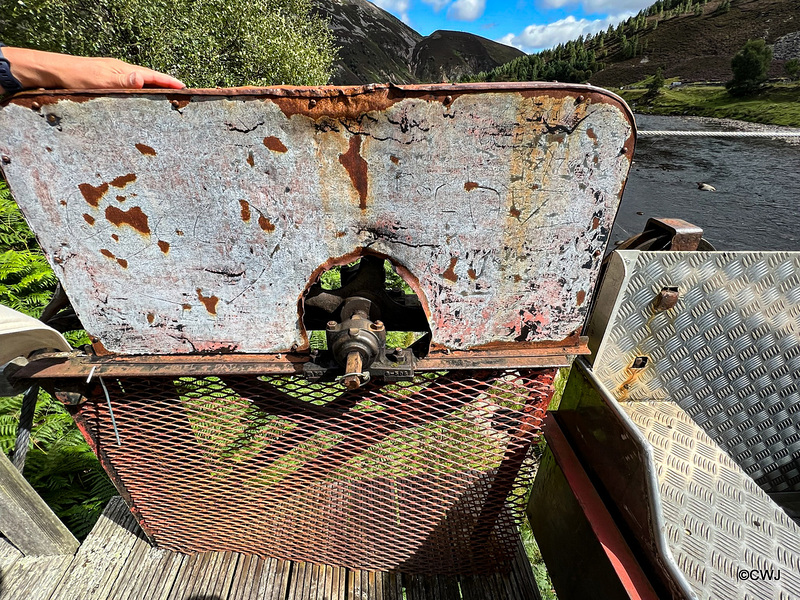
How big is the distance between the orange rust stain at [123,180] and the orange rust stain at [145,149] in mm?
79

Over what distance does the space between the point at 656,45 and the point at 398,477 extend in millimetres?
107886

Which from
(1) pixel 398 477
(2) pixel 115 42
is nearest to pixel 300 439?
(1) pixel 398 477

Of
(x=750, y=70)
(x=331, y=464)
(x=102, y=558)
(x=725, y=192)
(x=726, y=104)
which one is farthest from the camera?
(x=750, y=70)

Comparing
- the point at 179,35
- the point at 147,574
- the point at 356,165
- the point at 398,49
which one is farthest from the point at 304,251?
the point at 398,49

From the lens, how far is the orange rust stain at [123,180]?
118cm

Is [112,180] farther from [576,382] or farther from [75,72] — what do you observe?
[576,382]

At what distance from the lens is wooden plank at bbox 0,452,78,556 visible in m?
1.98

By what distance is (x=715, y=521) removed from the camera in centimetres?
173

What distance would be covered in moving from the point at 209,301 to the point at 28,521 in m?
1.83

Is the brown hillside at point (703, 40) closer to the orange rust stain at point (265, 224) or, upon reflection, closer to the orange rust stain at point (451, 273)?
the orange rust stain at point (451, 273)

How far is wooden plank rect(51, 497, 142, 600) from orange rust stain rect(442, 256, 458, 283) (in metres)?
2.38

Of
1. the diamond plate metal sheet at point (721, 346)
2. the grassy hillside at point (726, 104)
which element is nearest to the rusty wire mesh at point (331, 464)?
the diamond plate metal sheet at point (721, 346)

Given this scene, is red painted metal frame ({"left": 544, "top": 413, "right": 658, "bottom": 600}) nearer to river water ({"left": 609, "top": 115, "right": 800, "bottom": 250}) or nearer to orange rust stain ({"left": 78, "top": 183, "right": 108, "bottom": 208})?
orange rust stain ({"left": 78, "top": 183, "right": 108, "bottom": 208})

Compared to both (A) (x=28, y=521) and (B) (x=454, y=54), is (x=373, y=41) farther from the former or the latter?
(A) (x=28, y=521)
